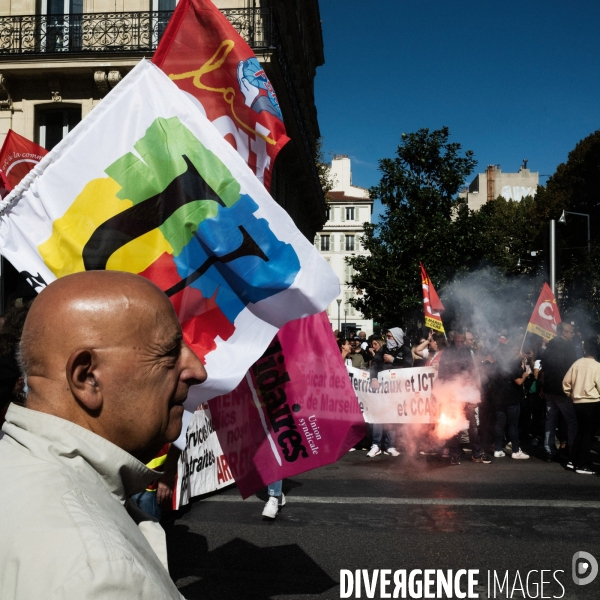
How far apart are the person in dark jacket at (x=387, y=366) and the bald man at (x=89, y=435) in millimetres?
9754

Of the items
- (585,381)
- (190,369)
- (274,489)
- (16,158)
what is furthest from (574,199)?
(190,369)

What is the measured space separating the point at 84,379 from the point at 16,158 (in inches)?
311

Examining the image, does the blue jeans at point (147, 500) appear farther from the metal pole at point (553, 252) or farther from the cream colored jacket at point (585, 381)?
the metal pole at point (553, 252)

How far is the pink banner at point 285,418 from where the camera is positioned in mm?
3732

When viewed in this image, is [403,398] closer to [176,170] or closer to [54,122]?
[176,170]

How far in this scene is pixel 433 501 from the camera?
7379 millimetres

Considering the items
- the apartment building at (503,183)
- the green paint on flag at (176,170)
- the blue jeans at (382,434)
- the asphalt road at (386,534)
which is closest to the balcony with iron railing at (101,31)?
the blue jeans at (382,434)

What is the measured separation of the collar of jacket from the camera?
3.46 ft

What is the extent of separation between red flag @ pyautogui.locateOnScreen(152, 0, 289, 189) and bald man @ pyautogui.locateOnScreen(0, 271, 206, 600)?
2915mm

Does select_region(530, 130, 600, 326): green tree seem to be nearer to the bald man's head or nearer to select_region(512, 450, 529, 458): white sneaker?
select_region(512, 450, 529, 458): white sneaker

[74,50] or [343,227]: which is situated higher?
[343,227]

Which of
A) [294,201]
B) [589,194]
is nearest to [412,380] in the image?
[294,201]

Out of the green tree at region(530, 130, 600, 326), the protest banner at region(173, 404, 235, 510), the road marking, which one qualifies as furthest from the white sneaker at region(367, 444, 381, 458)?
the green tree at region(530, 130, 600, 326)

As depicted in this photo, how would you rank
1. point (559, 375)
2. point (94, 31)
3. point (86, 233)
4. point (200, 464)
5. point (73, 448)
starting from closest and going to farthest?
point (73, 448)
point (86, 233)
point (200, 464)
point (559, 375)
point (94, 31)
